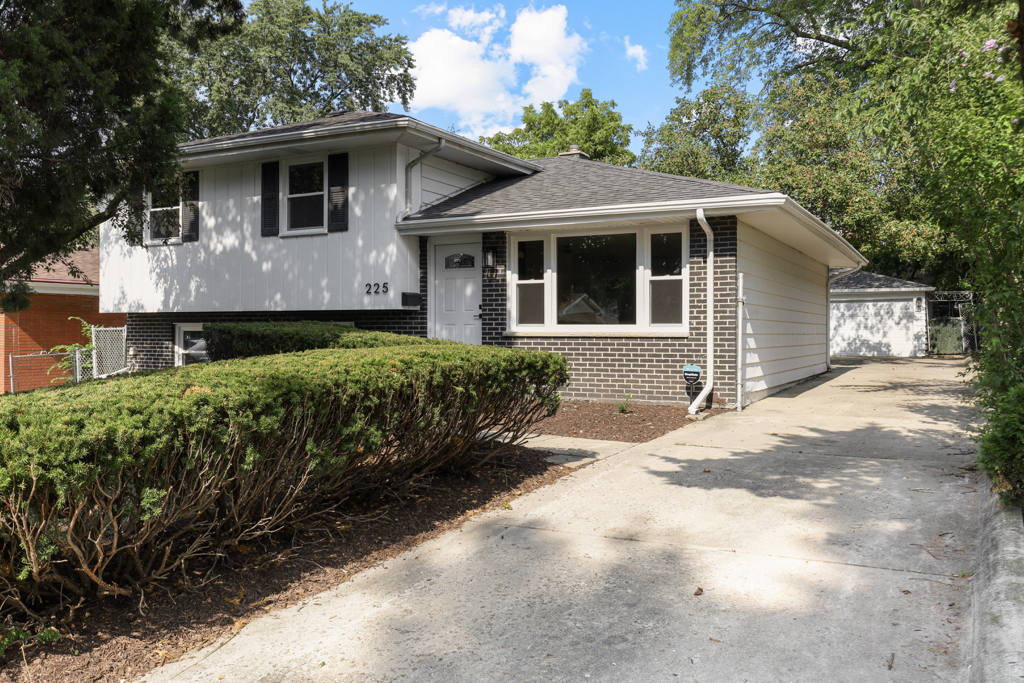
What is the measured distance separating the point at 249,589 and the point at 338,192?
9937 mm

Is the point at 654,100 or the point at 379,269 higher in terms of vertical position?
the point at 654,100

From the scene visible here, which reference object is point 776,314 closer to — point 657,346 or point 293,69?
point 657,346

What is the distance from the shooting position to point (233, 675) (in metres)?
2.97

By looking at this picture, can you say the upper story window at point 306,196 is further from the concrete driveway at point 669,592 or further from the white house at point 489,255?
the concrete driveway at point 669,592

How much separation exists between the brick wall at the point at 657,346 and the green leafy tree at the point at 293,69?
937 inches

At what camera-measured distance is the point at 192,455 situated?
3.26 m

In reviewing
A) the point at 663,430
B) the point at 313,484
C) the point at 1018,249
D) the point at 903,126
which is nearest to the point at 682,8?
the point at 903,126

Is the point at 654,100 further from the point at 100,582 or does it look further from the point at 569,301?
the point at 100,582

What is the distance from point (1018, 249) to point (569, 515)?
136 inches

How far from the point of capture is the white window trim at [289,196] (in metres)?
13.0

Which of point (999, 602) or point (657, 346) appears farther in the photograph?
point (657, 346)

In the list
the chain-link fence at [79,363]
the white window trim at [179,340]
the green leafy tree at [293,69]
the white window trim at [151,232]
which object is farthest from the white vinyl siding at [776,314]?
the green leafy tree at [293,69]

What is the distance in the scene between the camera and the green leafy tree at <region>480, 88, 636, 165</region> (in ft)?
117

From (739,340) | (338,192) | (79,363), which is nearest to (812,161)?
(739,340)
